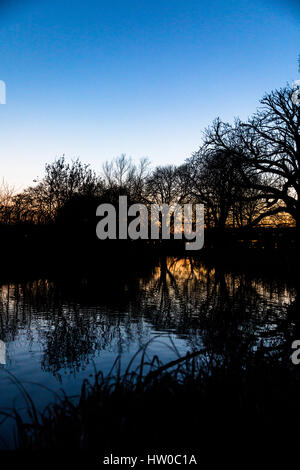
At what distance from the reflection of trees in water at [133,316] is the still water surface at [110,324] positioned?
0.07ft

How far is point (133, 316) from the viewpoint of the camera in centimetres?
1093

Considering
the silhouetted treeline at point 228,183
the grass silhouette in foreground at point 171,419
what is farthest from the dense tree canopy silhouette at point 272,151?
the grass silhouette in foreground at point 171,419

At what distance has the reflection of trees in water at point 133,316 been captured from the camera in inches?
285

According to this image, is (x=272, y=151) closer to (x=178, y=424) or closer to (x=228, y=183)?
(x=228, y=183)

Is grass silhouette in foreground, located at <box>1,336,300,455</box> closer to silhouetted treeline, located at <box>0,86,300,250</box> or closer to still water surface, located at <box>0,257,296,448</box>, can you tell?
still water surface, located at <box>0,257,296,448</box>

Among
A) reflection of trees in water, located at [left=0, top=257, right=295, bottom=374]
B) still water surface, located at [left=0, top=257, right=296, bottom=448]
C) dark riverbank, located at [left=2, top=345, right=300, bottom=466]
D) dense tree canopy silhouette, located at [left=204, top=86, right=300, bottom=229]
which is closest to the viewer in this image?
dark riverbank, located at [left=2, top=345, right=300, bottom=466]

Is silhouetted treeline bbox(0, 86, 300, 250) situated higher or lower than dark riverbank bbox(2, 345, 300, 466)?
higher

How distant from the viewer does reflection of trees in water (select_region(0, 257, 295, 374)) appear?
7242 millimetres

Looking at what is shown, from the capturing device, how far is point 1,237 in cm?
2767

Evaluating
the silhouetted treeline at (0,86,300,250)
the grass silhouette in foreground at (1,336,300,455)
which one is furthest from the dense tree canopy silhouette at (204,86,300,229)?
the grass silhouette in foreground at (1,336,300,455)

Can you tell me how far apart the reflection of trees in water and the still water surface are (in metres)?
0.02

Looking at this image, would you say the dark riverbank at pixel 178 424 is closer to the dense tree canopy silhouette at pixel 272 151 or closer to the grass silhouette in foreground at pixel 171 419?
the grass silhouette in foreground at pixel 171 419
